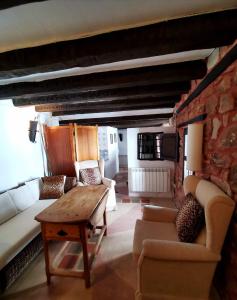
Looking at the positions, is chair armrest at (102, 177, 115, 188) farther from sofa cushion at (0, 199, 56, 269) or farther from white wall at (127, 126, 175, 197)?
sofa cushion at (0, 199, 56, 269)

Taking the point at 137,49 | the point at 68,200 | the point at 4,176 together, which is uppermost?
the point at 137,49

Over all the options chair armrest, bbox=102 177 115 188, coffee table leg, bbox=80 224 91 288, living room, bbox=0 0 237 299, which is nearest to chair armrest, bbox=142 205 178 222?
living room, bbox=0 0 237 299

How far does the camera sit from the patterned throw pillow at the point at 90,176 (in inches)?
141

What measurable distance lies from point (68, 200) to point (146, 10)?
6.84 ft

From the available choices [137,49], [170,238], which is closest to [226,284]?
[170,238]

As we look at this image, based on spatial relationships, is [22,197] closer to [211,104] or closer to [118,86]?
[118,86]

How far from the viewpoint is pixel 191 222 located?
1568 mm

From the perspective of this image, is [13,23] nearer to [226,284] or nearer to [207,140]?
[207,140]

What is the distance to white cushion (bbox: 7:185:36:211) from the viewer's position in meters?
2.57

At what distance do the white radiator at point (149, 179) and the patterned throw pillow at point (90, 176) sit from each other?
101 centimetres

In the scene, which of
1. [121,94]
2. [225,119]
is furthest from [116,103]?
[225,119]

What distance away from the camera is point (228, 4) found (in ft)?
3.37

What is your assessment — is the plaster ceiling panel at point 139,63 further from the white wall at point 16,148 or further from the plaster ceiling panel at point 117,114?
the plaster ceiling panel at point 117,114

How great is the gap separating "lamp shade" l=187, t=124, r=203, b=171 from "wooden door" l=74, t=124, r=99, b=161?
2.57 meters
